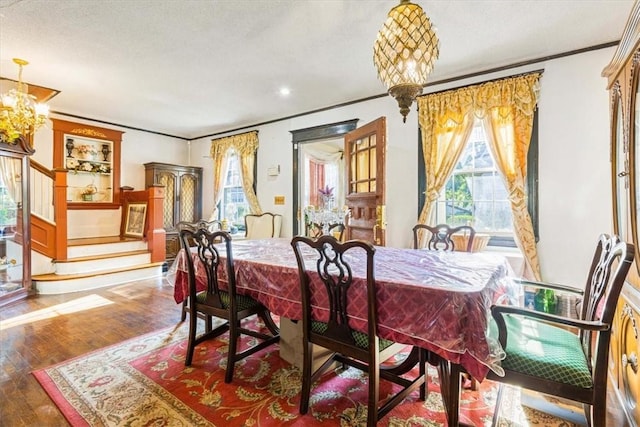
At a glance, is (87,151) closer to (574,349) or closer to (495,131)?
(495,131)

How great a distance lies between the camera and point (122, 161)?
19.2 ft

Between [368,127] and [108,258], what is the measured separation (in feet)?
14.5

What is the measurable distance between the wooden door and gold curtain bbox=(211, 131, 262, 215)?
237cm

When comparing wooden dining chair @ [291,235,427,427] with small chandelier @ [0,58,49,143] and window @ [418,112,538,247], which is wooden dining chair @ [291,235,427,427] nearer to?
window @ [418,112,538,247]

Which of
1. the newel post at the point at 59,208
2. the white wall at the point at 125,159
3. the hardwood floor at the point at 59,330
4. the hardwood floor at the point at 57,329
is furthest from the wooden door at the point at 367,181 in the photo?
the white wall at the point at 125,159

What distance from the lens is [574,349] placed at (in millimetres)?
1492

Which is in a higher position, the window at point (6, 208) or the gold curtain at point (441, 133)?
the gold curtain at point (441, 133)

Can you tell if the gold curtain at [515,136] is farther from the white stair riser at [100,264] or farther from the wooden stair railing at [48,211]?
the wooden stair railing at [48,211]

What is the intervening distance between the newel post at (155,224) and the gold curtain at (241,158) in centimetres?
110

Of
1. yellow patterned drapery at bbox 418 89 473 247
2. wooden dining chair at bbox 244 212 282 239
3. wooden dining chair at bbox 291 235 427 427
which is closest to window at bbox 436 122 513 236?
yellow patterned drapery at bbox 418 89 473 247

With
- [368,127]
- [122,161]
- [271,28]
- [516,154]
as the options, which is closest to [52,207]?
[122,161]

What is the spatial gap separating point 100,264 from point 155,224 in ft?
3.25

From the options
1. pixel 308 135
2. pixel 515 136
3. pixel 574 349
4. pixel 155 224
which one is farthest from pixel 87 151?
pixel 574 349

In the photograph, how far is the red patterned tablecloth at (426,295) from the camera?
1315 mm
